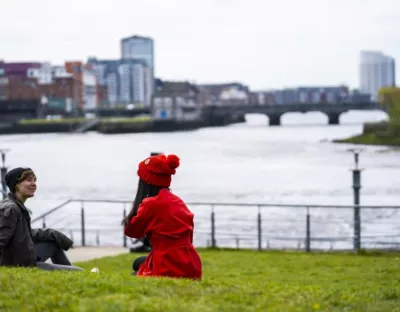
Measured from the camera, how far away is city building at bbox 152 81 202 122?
156 m

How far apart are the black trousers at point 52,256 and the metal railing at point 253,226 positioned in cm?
935

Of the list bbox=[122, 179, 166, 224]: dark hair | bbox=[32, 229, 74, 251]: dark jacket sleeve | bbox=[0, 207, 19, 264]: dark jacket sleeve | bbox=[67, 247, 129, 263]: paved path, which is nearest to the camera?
bbox=[122, 179, 166, 224]: dark hair

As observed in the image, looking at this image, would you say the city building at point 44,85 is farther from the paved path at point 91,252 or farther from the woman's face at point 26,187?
the woman's face at point 26,187

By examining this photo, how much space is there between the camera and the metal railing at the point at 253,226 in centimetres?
2012

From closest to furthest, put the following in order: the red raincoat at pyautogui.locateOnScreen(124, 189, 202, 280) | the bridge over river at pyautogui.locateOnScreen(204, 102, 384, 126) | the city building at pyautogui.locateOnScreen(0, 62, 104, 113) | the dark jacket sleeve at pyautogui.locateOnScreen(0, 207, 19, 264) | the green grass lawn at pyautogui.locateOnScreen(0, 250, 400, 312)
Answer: the green grass lawn at pyautogui.locateOnScreen(0, 250, 400, 312) → the red raincoat at pyautogui.locateOnScreen(124, 189, 202, 280) → the dark jacket sleeve at pyautogui.locateOnScreen(0, 207, 19, 264) → the bridge over river at pyautogui.locateOnScreen(204, 102, 384, 126) → the city building at pyautogui.locateOnScreen(0, 62, 104, 113)

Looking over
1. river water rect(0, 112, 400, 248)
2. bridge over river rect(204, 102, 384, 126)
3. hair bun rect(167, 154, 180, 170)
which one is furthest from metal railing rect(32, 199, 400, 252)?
bridge over river rect(204, 102, 384, 126)

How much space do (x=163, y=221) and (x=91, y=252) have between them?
9.87 metres

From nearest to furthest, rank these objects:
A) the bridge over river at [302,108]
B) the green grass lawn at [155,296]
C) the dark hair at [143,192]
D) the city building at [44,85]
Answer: the green grass lawn at [155,296]
the dark hair at [143,192]
the bridge over river at [302,108]
the city building at [44,85]

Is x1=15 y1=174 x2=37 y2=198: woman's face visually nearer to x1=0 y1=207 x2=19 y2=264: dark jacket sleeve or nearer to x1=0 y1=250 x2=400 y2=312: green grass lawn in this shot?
x1=0 y1=207 x2=19 y2=264: dark jacket sleeve

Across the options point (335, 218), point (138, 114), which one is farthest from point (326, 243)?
point (138, 114)

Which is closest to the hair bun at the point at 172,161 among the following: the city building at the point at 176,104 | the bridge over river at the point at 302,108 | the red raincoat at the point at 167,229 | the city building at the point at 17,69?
the red raincoat at the point at 167,229

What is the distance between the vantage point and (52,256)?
809 centimetres

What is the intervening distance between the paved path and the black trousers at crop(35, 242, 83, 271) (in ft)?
23.7

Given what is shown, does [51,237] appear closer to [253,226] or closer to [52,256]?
[52,256]
